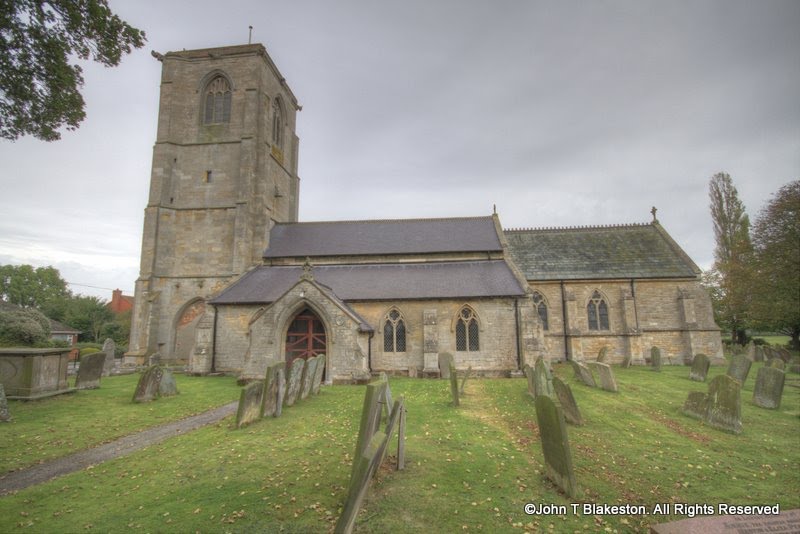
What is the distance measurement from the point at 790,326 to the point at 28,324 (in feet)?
175

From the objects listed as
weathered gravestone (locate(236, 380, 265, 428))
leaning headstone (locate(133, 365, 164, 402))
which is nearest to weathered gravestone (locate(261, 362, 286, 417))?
weathered gravestone (locate(236, 380, 265, 428))

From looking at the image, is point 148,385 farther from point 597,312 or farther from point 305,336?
point 597,312

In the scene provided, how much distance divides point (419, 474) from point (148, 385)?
11.5 m

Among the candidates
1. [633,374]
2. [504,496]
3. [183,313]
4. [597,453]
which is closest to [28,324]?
[183,313]

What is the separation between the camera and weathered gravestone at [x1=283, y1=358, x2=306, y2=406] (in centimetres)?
1189

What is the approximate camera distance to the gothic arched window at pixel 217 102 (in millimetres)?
26484

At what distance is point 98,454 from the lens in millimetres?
8109

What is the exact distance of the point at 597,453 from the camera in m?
7.89

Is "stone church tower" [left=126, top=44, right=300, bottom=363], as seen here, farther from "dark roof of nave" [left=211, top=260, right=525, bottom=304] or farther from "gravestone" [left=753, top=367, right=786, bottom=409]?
"gravestone" [left=753, top=367, right=786, bottom=409]

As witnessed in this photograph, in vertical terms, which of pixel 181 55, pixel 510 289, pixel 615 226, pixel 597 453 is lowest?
pixel 597 453

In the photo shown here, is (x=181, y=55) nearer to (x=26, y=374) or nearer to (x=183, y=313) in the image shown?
(x=183, y=313)

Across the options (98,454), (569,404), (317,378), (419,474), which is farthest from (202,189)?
(569,404)

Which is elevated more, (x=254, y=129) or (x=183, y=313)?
(x=254, y=129)

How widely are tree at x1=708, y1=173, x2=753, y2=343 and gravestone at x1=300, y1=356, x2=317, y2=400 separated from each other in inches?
1385
